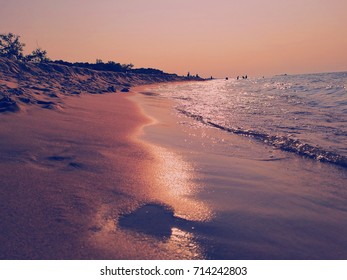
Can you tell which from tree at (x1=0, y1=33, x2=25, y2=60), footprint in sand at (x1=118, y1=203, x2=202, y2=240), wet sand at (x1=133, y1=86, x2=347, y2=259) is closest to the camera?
wet sand at (x1=133, y1=86, x2=347, y2=259)

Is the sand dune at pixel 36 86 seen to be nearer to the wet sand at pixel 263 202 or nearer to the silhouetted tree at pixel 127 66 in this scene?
the wet sand at pixel 263 202

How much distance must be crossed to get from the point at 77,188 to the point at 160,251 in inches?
49.1

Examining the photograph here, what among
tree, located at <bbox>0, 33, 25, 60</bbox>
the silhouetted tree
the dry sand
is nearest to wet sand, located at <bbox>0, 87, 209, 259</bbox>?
the dry sand

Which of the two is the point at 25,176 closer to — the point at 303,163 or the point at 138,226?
the point at 138,226

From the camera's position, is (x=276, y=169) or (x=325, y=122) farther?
(x=325, y=122)

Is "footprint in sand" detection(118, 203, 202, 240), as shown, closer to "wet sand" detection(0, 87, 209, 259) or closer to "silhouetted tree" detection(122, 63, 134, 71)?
Result: "wet sand" detection(0, 87, 209, 259)

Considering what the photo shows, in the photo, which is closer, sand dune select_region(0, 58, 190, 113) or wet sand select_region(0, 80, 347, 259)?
wet sand select_region(0, 80, 347, 259)

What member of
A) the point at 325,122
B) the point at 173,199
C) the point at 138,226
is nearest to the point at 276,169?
the point at 173,199

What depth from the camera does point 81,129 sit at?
552 cm

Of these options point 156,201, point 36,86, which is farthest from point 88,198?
point 36,86

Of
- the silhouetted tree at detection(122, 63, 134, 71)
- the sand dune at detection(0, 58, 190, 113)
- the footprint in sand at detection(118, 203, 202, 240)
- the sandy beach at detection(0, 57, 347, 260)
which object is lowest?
the footprint in sand at detection(118, 203, 202, 240)

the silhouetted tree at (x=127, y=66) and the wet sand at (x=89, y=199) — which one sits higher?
the silhouetted tree at (x=127, y=66)

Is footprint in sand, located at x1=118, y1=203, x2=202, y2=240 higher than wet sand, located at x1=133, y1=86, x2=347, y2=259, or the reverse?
wet sand, located at x1=133, y1=86, x2=347, y2=259

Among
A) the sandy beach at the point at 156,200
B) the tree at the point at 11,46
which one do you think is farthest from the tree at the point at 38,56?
the sandy beach at the point at 156,200
